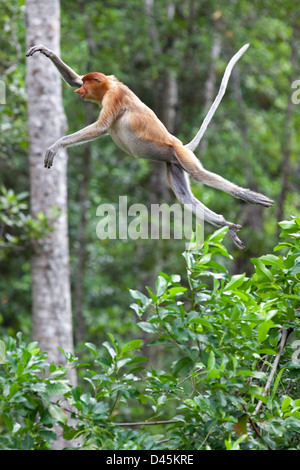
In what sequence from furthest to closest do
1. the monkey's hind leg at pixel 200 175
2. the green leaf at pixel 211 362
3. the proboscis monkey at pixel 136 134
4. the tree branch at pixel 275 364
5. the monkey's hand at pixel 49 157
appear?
1. the monkey's hind leg at pixel 200 175
2. the proboscis monkey at pixel 136 134
3. the monkey's hand at pixel 49 157
4. the tree branch at pixel 275 364
5. the green leaf at pixel 211 362

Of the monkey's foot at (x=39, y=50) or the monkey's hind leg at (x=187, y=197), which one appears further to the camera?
the monkey's hind leg at (x=187, y=197)

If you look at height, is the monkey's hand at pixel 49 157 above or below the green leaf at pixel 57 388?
above

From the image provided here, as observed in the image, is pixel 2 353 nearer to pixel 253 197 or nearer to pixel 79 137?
pixel 79 137

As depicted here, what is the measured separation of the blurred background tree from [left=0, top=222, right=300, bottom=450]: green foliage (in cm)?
477

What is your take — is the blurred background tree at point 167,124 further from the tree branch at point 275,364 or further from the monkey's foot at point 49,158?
the tree branch at point 275,364

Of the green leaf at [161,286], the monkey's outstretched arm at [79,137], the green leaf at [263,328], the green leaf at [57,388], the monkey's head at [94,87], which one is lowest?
the green leaf at [57,388]

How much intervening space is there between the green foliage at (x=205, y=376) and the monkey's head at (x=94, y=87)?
74cm

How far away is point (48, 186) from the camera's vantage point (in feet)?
16.2

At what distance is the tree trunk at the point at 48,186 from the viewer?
15.6 ft

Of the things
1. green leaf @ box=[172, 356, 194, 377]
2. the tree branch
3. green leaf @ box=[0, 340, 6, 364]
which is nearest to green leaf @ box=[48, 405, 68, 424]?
green leaf @ box=[0, 340, 6, 364]

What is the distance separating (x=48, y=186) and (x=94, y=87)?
2.64m

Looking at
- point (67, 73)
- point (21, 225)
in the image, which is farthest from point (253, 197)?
point (21, 225)

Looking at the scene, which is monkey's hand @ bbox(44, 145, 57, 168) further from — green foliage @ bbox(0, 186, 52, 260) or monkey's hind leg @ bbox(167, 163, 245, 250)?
green foliage @ bbox(0, 186, 52, 260)

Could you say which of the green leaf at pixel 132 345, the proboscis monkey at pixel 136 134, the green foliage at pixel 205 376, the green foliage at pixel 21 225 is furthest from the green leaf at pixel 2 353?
the green foliage at pixel 21 225
